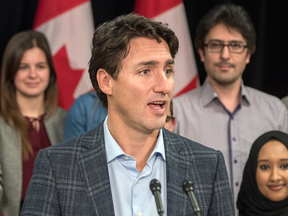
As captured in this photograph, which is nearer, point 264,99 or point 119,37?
point 119,37

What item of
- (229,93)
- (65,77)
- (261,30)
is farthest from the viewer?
(65,77)

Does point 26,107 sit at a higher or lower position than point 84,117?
higher

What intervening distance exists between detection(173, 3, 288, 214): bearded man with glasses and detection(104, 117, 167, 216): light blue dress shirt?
4.33ft

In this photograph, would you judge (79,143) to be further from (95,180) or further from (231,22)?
(231,22)

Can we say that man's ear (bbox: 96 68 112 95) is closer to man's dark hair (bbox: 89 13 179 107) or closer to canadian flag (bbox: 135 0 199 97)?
man's dark hair (bbox: 89 13 179 107)

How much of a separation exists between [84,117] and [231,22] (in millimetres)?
1437

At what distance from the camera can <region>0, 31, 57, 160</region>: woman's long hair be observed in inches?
126

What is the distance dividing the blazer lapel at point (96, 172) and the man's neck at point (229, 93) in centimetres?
164

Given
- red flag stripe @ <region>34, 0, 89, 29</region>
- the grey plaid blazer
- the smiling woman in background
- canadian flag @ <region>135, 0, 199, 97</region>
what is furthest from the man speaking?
red flag stripe @ <region>34, 0, 89, 29</region>

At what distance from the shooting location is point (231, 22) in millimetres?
3246

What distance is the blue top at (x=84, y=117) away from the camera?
3.16 meters

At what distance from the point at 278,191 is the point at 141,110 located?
50.7 inches

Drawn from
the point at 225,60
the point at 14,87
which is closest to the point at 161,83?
the point at 225,60

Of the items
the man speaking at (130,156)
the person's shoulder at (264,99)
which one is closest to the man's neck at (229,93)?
the person's shoulder at (264,99)
